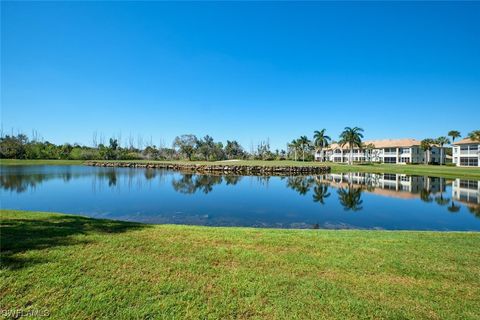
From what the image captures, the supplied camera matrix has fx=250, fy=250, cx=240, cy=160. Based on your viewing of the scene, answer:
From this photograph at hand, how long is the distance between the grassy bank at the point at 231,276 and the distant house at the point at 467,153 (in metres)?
62.2

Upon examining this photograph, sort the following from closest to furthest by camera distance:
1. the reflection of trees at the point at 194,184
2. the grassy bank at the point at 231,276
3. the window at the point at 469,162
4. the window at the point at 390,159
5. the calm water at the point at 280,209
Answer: the grassy bank at the point at 231,276, the calm water at the point at 280,209, the reflection of trees at the point at 194,184, the window at the point at 469,162, the window at the point at 390,159

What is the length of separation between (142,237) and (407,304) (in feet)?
18.1

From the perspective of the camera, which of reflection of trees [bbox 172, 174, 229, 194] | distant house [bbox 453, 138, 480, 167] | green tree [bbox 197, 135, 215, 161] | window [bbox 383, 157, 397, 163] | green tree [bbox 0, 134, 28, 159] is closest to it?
reflection of trees [bbox 172, 174, 229, 194]

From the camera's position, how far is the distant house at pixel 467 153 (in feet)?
169

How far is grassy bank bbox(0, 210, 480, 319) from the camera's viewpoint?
11.2 feet

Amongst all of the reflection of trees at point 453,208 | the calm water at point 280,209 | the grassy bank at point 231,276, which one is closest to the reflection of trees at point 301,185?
the calm water at point 280,209

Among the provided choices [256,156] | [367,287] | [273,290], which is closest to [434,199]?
[367,287]

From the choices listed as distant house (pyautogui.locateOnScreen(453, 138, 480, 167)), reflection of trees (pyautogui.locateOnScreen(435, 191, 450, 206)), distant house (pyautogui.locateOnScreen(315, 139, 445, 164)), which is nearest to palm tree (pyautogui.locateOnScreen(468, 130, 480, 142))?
distant house (pyautogui.locateOnScreen(453, 138, 480, 167))

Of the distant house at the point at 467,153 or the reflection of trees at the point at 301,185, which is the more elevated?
the distant house at the point at 467,153

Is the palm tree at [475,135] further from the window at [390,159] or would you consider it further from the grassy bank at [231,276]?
the grassy bank at [231,276]

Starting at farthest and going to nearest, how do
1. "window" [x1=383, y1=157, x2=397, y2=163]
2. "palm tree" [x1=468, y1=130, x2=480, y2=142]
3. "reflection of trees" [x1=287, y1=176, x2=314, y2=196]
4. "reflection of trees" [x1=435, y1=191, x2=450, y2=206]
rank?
"window" [x1=383, y1=157, x2=397, y2=163] < "palm tree" [x1=468, y1=130, x2=480, y2=142] < "reflection of trees" [x1=287, y1=176, x2=314, y2=196] < "reflection of trees" [x1=435, y1=191, x2=450, y2=206]

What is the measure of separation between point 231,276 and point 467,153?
69559mm

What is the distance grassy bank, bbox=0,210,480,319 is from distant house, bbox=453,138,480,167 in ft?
204

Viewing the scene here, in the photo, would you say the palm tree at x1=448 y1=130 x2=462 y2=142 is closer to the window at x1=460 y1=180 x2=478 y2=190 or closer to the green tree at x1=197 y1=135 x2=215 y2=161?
the window at x1=460 y1=180 x2=478 y2=190
